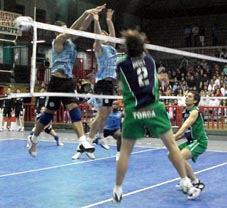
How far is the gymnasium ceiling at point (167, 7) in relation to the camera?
1197 inches

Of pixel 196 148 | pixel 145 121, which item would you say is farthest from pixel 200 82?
pixel 145 121

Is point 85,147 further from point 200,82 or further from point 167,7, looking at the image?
point 167,7

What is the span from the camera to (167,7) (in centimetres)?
3189

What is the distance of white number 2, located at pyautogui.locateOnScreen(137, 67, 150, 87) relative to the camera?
5090mm

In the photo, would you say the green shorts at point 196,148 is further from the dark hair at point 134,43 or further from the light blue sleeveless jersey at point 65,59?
the dark hair at point 134,43

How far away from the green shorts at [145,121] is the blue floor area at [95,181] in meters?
1.13

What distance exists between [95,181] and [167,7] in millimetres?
25775

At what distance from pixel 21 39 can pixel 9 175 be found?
1808 cm

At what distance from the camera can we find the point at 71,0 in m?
29.9

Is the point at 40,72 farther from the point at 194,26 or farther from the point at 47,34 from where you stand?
the point at 194,26

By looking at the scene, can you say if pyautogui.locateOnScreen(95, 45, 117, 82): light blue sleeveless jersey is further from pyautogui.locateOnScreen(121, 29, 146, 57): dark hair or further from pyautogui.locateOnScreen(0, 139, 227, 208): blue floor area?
pyautogui.locateOnScreen(121, 29, 146, 57): dark hair

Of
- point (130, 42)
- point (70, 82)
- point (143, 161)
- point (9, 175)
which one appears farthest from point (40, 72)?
point (130, 42)

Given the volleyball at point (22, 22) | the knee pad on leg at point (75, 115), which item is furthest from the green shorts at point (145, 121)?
the volleyball at point (22, 22)

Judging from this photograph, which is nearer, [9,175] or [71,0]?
[9,175]
